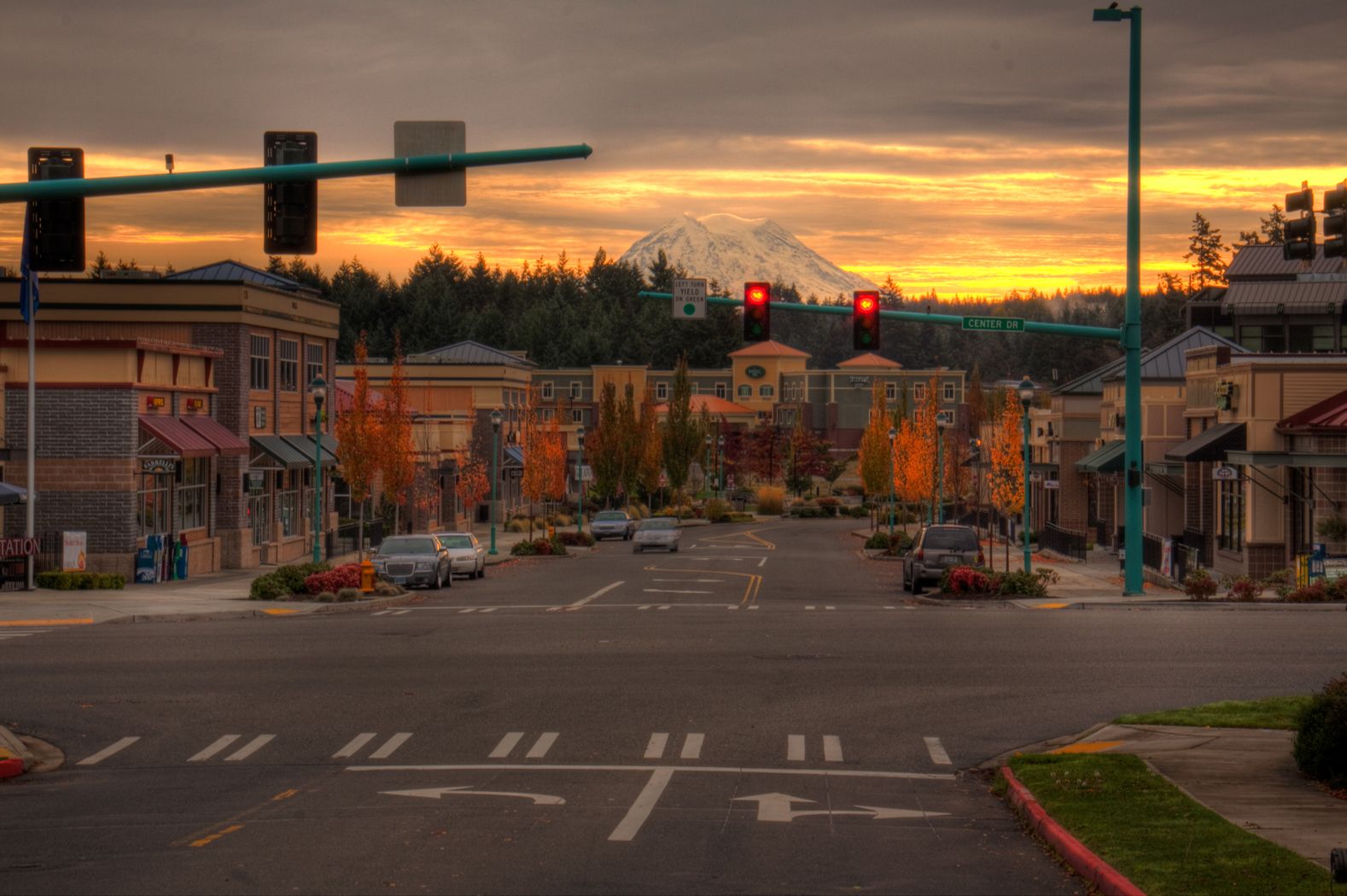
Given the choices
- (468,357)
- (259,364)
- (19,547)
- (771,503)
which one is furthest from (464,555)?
(771,503)

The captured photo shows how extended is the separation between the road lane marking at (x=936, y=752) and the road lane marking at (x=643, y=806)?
9.55 ft

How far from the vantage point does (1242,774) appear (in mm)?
14492

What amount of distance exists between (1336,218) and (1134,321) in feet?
57.8

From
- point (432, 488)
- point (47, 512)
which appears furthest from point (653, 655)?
point (432, 488)

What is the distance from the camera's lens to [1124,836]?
1158 centimetres

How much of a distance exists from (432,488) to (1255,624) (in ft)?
164

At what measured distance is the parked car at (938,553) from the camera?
39688 millimetres

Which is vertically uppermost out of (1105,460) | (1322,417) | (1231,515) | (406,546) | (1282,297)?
(1282,297)

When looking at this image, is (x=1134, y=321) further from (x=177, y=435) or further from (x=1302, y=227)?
(x=177, y=435)

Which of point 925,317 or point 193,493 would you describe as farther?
point 193,493

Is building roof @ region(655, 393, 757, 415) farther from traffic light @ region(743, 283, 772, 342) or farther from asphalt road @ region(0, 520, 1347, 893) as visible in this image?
asphalt road @ region(0, 520, 1347, 893)

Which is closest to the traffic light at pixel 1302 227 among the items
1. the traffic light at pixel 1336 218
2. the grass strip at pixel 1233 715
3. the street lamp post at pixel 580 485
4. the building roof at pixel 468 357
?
the traffic light at pixel 1336 218

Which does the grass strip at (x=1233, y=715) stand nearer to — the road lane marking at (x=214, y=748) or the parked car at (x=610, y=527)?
the road lane marking at (x=214, y=748)

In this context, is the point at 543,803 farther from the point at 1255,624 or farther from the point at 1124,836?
the point at 1255,624
